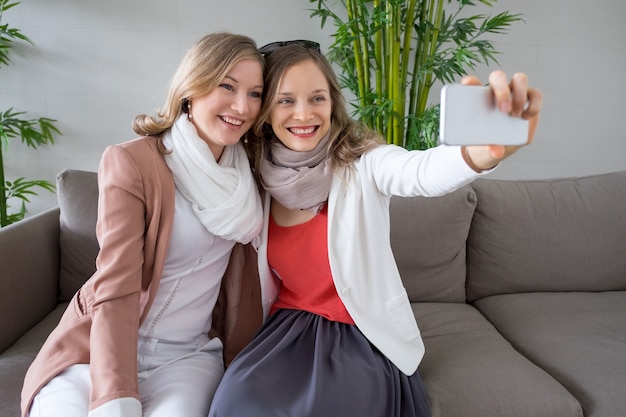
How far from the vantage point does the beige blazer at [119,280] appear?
95 cm

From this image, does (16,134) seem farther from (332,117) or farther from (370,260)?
(370,260)

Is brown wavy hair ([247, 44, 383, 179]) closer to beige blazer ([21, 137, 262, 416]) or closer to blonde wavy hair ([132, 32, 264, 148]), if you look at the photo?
blonde wavy hair ([132, 32, 264, 148])

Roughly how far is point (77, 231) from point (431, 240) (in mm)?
1285

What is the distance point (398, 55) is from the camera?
210 centimetres

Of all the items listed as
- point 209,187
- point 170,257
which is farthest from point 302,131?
point 170,257

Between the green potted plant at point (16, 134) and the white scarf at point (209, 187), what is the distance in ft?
4.49

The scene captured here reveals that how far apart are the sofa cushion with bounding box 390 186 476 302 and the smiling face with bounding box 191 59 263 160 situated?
0.75 m

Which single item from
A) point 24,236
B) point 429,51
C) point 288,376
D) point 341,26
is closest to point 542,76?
point 429,51

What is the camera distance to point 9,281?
4.47 ft

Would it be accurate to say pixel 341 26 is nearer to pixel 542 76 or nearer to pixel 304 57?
pixel 304 57

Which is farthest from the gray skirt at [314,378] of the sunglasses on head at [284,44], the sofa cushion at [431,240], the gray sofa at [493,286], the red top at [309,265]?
the sunglasses on head at [284,44]

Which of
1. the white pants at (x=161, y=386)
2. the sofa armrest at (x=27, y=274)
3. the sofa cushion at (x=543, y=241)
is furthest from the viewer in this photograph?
the sofa cushion at (x=543, y=241)

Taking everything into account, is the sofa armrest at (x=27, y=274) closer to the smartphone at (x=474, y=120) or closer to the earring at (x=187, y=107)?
the earring at (x=187, y=107)

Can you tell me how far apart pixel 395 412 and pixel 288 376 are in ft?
0.85
